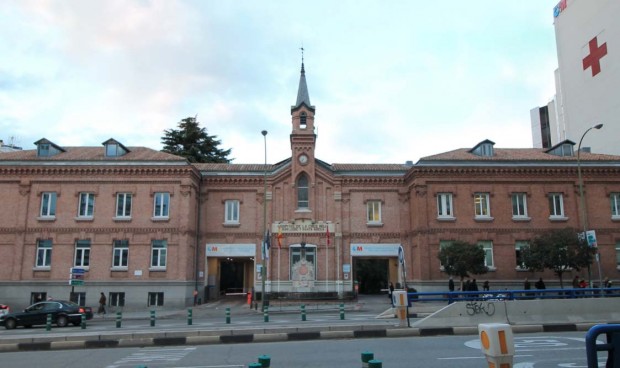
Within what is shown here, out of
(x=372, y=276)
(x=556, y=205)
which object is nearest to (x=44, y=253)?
(x=372, y=276)

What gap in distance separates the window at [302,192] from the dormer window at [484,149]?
12945mm

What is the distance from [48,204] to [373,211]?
2371 centimetres

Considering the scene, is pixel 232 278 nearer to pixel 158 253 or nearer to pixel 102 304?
pixel 158 253

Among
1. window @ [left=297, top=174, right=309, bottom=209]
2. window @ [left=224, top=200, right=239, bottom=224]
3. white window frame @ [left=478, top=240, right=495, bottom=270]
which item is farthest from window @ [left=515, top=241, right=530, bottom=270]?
window @ [left=224, top=200, right=239, bottom=224]

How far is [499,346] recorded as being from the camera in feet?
16.9

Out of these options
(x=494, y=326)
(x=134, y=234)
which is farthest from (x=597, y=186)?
(x=494, y=326)

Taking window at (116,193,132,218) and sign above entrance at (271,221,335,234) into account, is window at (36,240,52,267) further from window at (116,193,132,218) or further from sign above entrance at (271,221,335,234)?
sign above entrance at (271,221,335,234)

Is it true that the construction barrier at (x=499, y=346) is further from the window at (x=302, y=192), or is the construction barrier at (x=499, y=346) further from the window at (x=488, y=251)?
the window at (x=302, y=192)

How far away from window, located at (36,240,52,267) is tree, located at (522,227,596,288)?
106 ft

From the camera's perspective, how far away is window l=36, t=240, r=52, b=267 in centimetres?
3609

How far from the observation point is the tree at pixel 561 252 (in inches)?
1225

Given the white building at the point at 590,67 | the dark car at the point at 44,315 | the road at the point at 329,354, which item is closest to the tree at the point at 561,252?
the road at the point at 329,354

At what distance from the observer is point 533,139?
96812mm

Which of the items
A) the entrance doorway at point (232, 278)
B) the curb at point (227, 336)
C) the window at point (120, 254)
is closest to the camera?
the curb at point (227, 336)
